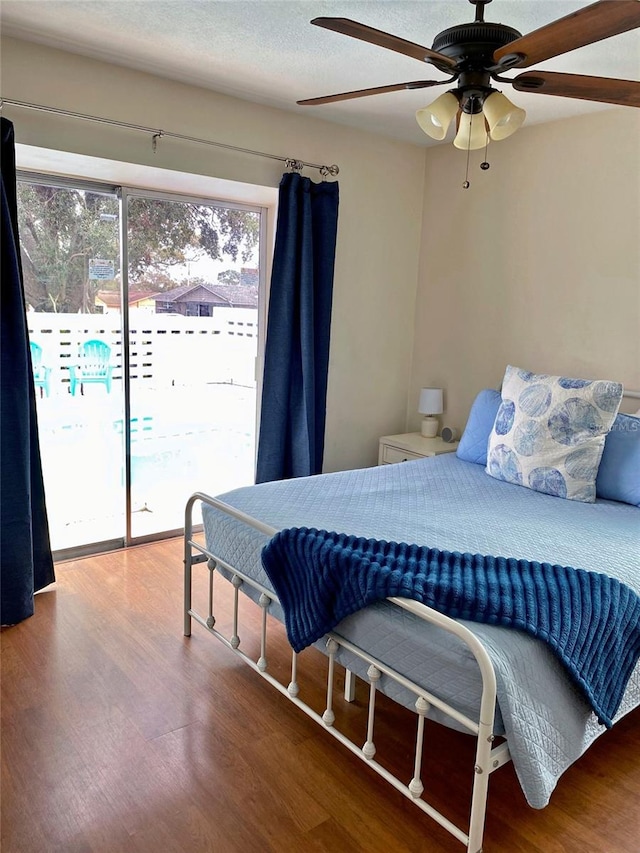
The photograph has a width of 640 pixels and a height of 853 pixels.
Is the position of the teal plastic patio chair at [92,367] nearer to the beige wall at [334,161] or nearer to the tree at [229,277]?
the tree at [229,277]

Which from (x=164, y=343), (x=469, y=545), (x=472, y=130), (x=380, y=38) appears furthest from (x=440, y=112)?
(x=164, y=343)

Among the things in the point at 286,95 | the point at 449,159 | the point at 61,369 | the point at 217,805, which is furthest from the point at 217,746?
the point at 449,159

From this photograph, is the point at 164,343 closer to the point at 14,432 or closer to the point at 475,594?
the point at 14,432

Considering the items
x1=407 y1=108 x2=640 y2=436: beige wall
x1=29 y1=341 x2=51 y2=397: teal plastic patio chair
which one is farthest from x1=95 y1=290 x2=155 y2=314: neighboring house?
x1=407 y1=108 x2=640 y2=436: beige wall

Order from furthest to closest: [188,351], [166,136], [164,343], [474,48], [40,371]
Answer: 1. [188,351]
2. [164,343]
3. [40,371]
4. [166,136]
5. [474,48]

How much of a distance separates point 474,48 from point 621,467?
1.80 meters

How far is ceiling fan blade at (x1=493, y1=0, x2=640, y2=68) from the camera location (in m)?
1.41

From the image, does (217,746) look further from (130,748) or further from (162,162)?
(162,162)

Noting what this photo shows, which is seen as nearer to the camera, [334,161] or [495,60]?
[495,60]

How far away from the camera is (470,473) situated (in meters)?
3.16

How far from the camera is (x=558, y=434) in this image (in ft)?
9.30

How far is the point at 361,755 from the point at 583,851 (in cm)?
63

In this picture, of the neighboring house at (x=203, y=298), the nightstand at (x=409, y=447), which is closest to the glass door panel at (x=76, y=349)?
the neighboring house at (x=203, y=298)

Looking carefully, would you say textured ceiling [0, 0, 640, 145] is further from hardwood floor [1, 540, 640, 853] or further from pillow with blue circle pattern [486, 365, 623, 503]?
hardwood floor [1, 540, 640, 853]
